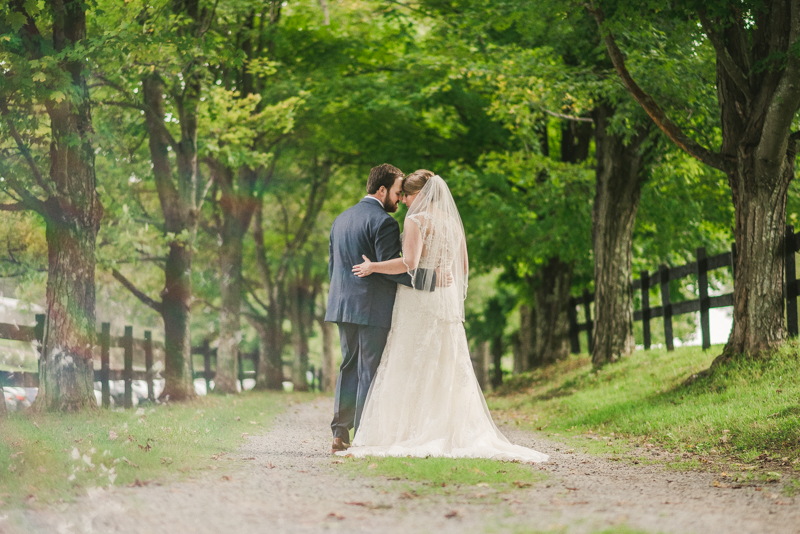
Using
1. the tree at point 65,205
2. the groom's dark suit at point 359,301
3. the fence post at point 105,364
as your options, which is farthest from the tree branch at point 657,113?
the fence post at point 105,364

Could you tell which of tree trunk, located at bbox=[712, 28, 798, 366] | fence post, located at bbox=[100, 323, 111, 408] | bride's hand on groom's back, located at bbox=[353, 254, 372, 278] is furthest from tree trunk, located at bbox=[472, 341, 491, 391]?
bride's hand on groom's back, located at bbox=[353, 254, 372, 278]

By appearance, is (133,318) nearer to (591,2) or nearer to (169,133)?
(169,133)

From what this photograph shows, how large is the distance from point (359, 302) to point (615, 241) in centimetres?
860

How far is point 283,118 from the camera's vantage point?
16500mm

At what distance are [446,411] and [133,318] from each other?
21.7 m

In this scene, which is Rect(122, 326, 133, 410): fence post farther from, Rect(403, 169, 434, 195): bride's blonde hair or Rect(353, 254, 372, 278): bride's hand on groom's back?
Rect(403, 169, 434, 195): bride's blonde hair

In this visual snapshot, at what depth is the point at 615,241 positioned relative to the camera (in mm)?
13820

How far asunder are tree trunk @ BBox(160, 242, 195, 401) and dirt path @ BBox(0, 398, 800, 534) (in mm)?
8303

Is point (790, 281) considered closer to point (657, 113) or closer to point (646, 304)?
point (657, 113)

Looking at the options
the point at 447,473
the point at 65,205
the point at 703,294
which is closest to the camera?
the point at 447,473

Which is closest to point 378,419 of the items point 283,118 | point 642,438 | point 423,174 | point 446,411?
point 446,411

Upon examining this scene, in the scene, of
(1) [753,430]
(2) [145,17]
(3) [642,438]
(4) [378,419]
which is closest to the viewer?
(4) [378,419]

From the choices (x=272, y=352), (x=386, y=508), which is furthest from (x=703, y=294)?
(x=272, y=352)

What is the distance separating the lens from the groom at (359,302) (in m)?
6.58
